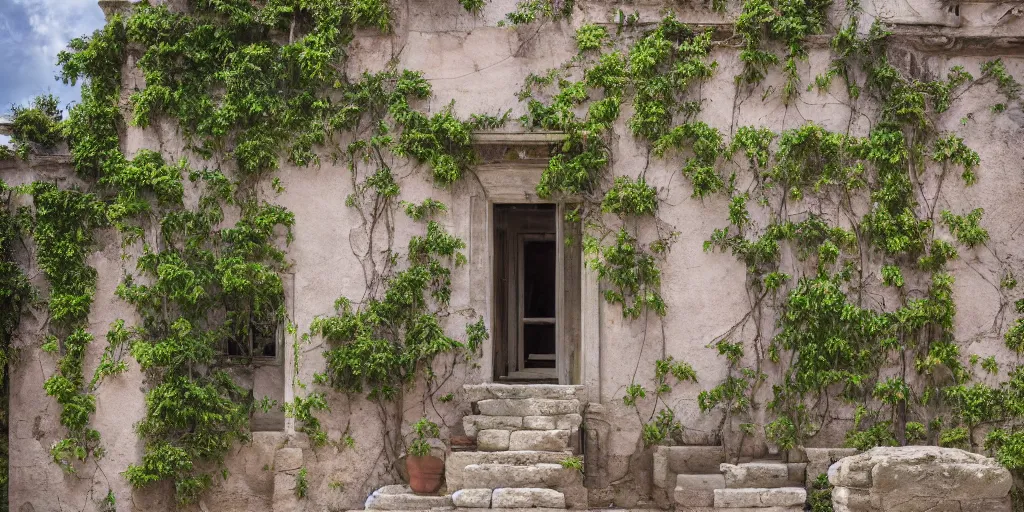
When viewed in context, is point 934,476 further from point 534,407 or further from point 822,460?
point 534,407

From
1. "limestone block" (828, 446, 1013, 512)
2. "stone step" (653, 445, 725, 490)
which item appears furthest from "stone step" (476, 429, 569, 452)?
"limestone block" (828, 446, 1013, 512)

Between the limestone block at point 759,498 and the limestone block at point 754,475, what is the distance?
0.17 m

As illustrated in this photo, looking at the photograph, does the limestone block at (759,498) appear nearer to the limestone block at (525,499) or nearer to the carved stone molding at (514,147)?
the limestone block at (525,499)

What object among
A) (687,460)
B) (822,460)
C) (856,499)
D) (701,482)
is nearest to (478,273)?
(687,460)

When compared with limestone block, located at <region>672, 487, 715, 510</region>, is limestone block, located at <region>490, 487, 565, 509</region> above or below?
above

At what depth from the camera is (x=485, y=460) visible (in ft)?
25.8

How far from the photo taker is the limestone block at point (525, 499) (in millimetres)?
7566

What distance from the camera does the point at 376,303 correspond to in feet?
28.2

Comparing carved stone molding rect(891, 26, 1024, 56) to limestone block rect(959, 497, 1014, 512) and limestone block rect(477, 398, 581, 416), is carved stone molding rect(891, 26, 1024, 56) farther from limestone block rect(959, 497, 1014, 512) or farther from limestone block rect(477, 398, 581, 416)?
limestone block rect(477, 398, 581, 416)

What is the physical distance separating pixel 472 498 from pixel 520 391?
1036 mm

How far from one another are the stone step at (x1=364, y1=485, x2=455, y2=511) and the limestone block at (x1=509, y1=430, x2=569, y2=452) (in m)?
0.68

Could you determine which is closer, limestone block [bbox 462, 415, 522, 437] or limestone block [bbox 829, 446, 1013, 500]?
limestone block [bbox 829, 446, 1013, 500]

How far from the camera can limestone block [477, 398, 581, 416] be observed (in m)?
8.11

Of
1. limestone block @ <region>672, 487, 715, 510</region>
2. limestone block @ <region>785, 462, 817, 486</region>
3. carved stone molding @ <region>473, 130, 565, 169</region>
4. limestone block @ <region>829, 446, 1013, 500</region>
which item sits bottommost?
limestone block @ <region>672, 487, 715, 510</region>
